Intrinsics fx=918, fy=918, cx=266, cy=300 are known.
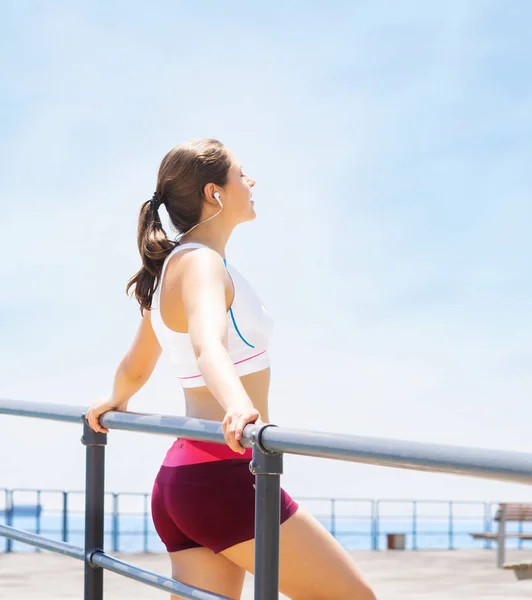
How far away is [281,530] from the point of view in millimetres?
1972

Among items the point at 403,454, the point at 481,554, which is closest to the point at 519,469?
the point at 403,454

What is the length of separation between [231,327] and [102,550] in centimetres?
83

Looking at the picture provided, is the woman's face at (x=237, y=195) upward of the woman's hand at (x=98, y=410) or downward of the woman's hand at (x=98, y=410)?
upward

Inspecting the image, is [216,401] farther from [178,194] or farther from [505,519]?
[505,519]

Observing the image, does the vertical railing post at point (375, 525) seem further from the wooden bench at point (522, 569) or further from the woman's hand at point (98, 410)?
the woman's hand at point (98, 410)

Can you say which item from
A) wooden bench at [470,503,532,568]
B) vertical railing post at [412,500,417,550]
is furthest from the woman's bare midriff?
vertical railing post at [412,500,417,550]

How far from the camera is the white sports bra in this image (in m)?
2.20

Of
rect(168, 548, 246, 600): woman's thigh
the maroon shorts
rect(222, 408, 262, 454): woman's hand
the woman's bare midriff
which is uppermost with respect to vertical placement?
the woman's bare midriff

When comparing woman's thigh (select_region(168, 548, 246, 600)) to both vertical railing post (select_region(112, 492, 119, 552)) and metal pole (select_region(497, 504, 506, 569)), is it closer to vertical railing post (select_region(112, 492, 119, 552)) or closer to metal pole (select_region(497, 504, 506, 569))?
metal pole (select_region(497, 504, 506, 569))

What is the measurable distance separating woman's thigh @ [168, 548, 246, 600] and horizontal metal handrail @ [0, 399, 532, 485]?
12.4 inches

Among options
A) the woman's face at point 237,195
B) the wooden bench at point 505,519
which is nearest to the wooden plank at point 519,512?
the wooden bench at point 505,519

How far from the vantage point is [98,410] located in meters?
2.56

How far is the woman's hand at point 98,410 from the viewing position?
2.55 meters

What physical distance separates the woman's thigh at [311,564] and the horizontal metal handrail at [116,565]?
13 cm
